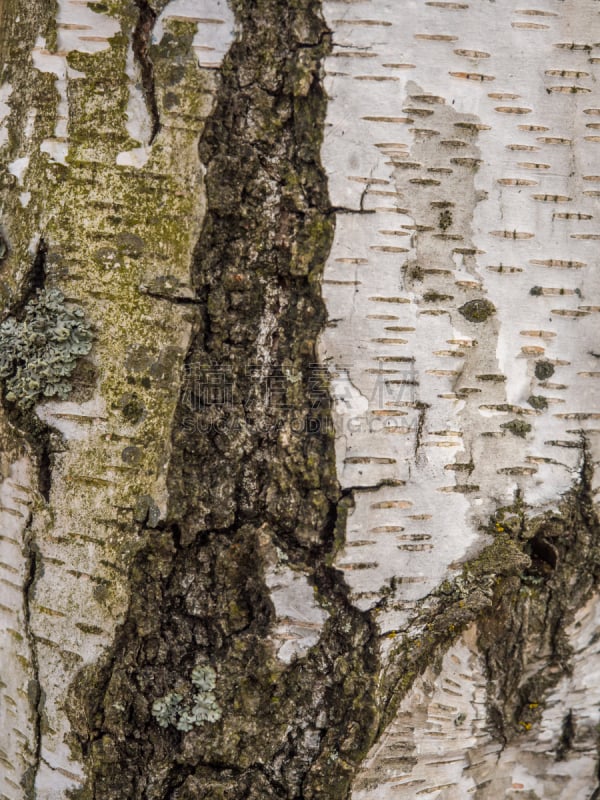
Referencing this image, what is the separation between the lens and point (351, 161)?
140 centimetres

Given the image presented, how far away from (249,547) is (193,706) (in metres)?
0.36

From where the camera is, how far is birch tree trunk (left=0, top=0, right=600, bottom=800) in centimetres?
141

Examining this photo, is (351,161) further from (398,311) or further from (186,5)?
(186,5)

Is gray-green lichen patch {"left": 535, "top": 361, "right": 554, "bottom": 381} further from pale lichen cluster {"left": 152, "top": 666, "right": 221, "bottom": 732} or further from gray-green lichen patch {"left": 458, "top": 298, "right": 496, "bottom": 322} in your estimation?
pale lichen cluster {"left": 152, "top": 666, "right": 221, "bottom": 732}

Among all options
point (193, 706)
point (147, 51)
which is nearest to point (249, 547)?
point (193, 706)

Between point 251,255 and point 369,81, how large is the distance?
431mm

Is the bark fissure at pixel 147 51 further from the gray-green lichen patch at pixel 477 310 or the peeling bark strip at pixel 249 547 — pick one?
the gray-green lichen patch at pixel 477 310

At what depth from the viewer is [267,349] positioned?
145cm

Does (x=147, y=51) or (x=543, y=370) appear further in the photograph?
(x=543, y=370)

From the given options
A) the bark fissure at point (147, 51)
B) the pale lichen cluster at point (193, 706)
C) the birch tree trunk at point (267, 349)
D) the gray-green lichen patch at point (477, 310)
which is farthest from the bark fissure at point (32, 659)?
the gray-green lichen patch at point (477, 310)

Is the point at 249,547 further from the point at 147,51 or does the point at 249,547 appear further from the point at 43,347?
the point at 147,51

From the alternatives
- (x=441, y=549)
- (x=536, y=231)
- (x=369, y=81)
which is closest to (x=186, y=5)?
(x=369, y=81)

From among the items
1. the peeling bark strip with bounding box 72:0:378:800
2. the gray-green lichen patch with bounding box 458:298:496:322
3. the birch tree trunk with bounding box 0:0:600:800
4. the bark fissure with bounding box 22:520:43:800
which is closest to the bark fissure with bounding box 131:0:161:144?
the birch tree trunk with bounding box 0:0:600:800

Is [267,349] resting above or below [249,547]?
above
